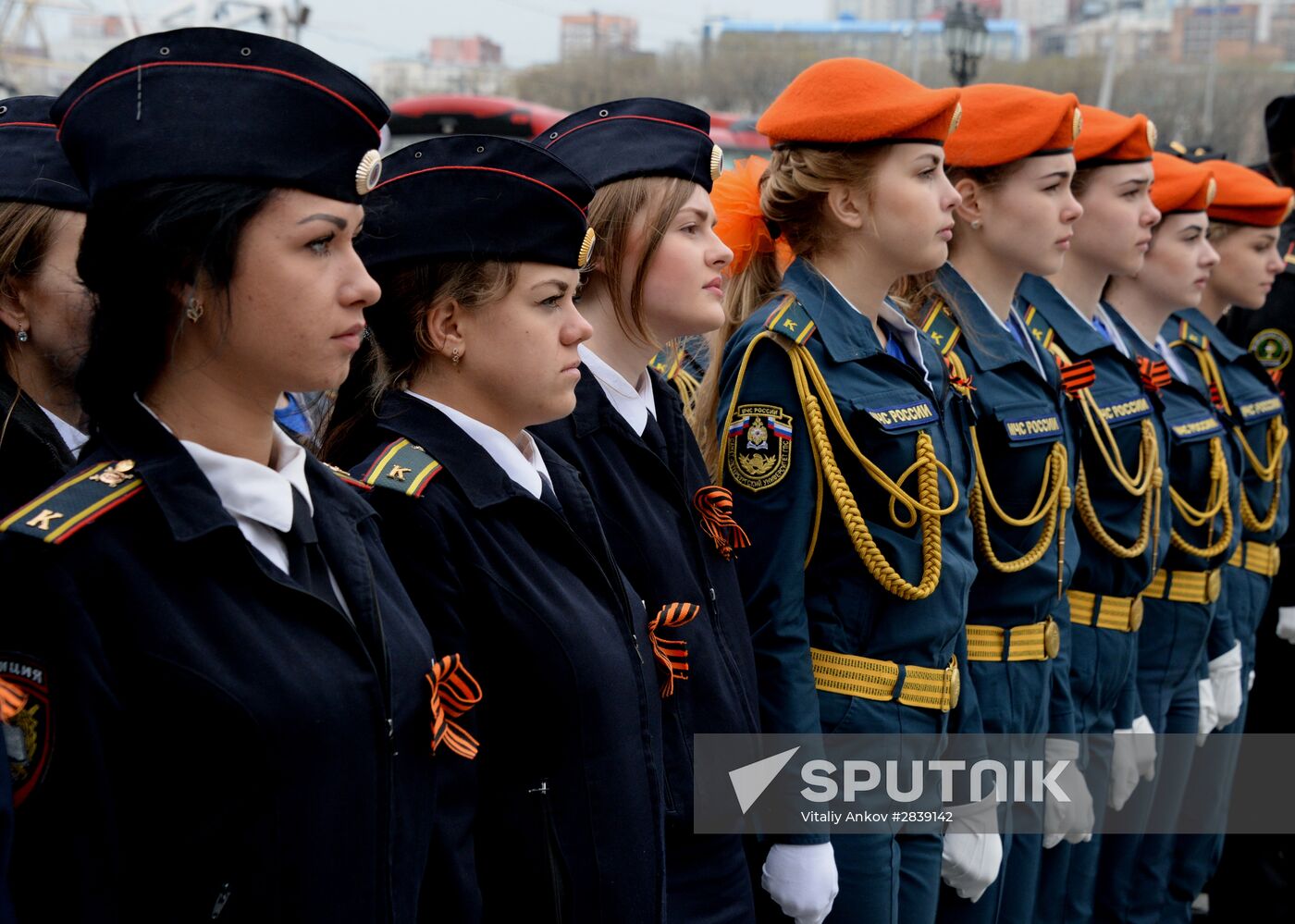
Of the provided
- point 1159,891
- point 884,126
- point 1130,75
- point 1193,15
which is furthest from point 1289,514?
point 1193,15

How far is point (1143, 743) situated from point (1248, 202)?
2.17 m

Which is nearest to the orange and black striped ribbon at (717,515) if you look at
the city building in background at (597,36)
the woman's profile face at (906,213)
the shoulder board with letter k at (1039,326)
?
the woman's profile face at (906,213)

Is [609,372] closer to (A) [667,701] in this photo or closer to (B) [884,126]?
(A) [667,701]

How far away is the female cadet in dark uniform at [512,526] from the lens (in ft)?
7.18

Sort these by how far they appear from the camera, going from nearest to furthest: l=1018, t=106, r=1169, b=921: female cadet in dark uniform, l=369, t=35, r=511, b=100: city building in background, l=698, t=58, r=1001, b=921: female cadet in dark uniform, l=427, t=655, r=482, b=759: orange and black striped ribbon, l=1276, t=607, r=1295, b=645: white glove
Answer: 1. l=427, t=655, r=482, b=759: orange and black striped ribbon
2. l=698, t=58, r=1001, b=921: female cadet in dark uniform
3. l=1018, t=106, r=1169, b=921: female cadet in dark uniform
4. l=1276, t=607, r=1295, b=645: white glove
5. l=369, t=35, r=511, b=100: city building in background

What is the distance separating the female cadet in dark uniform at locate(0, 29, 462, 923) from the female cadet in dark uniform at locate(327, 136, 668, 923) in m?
0.21

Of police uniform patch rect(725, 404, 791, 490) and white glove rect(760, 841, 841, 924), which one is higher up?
police uniform patch rect(725, 404, 791, 490)

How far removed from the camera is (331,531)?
1921 mm

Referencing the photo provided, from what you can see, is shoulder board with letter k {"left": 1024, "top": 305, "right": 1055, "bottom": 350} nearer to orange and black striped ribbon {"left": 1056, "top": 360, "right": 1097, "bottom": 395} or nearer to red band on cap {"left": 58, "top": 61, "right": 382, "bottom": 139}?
orange and black striped ribbon {"left": 1056, "top": 360, "right": 1097, "bottom": 395}

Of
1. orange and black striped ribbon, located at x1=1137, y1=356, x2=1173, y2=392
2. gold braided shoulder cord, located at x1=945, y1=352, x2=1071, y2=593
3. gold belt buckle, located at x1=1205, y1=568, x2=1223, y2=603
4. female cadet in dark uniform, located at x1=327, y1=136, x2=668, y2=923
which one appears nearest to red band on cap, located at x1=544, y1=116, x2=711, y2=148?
female cadet in dark uniform, located at x1=327, y1=136, x2=668, y2=923

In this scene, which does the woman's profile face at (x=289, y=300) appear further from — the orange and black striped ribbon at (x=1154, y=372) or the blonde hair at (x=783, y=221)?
the orange and black striped ribbon at (x=1154, y=372)

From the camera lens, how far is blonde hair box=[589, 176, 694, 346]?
113 inches

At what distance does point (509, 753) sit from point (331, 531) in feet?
1.71

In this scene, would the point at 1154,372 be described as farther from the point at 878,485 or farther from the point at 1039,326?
the point at 878,485
